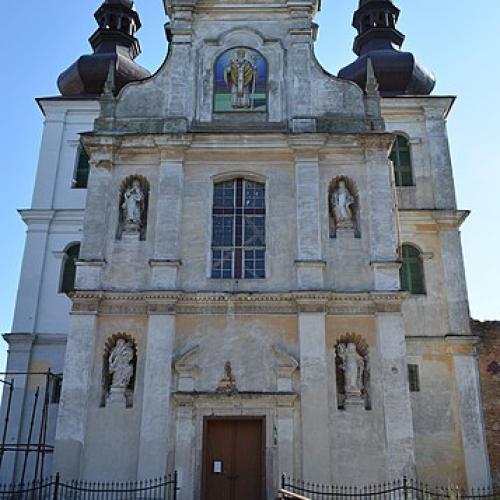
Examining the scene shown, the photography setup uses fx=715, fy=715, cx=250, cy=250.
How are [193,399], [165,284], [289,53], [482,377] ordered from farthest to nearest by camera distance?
[482,377]
[289,53]
[165,284]
[193,399]

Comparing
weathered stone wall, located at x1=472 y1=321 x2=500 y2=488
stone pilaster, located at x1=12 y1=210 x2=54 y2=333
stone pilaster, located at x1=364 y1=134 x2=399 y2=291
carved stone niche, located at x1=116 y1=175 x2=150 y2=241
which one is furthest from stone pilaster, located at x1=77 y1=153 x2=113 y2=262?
weathered stone wall, located at x1=472 y1=321 x2=500 y2=488

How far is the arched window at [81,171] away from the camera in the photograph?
24.2 metres

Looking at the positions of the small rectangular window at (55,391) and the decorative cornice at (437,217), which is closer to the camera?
the small rectangular window at (55,391)

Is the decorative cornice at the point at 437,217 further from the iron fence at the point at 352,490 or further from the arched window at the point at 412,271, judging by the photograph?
the iron fence at the point at 352,490

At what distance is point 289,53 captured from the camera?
62.1 ft

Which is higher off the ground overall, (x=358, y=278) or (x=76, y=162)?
(x=76, y=162)

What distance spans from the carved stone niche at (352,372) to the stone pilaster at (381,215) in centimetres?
135

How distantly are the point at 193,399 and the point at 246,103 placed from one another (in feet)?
25.5

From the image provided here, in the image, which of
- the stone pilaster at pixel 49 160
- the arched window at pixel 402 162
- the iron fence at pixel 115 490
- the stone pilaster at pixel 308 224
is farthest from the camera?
the stone pilaster at pixel 49 160

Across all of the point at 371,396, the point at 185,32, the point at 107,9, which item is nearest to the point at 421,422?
the point at 371,396

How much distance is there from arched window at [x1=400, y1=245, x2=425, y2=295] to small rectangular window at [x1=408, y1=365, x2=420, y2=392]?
2.36m

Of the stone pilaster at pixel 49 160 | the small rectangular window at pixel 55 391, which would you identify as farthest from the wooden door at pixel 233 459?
the stone pilaster at pixel 49 160

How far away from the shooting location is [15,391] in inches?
822

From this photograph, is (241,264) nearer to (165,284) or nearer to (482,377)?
(165,284)
